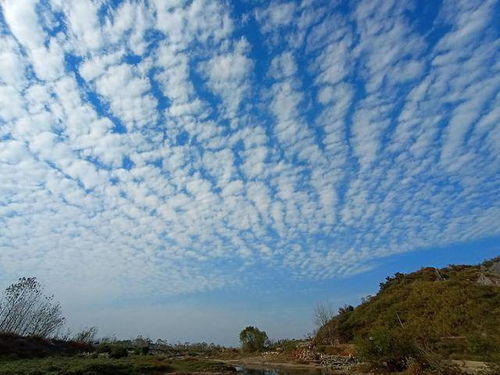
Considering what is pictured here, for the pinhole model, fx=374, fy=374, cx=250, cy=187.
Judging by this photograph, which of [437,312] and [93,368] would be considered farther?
[437,312]

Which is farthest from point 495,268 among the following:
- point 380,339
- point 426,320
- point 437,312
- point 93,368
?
point 93,368

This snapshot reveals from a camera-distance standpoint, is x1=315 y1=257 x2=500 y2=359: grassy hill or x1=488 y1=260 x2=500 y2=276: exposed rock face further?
x1=488 y1=260 x2=500 y2=276: exposed rock face

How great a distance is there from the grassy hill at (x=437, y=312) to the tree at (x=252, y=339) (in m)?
9.67

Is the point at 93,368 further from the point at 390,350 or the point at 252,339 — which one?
the point at 252,339

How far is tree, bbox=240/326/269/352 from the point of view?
54344mm

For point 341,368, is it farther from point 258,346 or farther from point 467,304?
point 258,346

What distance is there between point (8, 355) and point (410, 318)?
3994 centimetres

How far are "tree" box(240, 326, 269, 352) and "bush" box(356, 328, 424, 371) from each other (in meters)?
32.8

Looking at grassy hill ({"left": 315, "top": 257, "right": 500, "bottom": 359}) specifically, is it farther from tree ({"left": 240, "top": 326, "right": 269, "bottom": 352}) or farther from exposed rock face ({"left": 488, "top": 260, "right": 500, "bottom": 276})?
tree ({"left": 240, "top": 326, "right": 269, "bottom": 352})

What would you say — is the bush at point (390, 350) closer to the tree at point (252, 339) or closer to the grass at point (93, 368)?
the grass at point (93, 368)

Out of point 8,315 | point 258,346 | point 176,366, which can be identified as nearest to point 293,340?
point 258,346

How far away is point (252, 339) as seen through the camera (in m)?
54.9

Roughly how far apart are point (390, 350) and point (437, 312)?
16.6 meters

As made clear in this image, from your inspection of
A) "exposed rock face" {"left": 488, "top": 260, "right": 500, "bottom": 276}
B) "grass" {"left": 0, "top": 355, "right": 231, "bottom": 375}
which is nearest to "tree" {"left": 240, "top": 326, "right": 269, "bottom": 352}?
"grass" {"left": 0, "top": 355, "right": 231, "bottom": 375}
